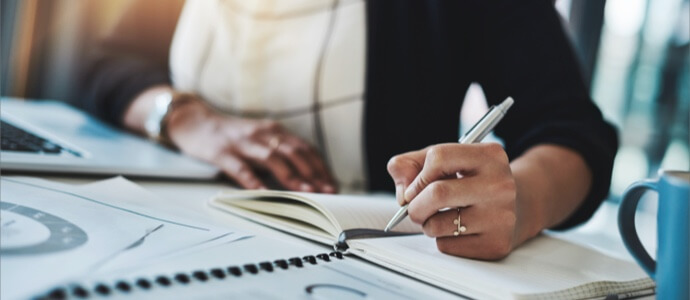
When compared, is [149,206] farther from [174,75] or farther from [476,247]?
[174,75]

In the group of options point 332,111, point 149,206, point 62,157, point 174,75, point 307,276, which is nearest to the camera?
point 307,276

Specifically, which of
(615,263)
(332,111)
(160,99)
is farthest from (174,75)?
(615,263)

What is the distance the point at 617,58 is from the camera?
2600 mm

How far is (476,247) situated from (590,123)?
13.2 inches

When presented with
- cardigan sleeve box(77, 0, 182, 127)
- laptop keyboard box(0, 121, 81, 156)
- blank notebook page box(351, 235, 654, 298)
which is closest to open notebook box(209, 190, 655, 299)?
blank notebook page box(351, 235, 654, 298)

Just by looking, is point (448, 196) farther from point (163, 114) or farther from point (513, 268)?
point (163, 114)

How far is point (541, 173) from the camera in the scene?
2.01 ft

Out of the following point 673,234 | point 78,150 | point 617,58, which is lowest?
point 78,150

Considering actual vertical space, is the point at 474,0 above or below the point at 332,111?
above

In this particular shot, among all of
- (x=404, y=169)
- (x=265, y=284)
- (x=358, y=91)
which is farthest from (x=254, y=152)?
(x=265, y=284)

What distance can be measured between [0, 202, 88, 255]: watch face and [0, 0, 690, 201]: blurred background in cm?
145

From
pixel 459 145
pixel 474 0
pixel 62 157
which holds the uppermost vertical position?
pixel 474 0

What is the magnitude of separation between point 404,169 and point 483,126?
82mm

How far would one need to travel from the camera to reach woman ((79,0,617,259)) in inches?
29.6
